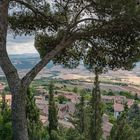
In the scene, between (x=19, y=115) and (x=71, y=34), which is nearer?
(x=19, y=115)

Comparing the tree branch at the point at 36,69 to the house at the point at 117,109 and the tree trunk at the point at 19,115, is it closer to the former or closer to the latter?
the tree trunk at the point at 19,115

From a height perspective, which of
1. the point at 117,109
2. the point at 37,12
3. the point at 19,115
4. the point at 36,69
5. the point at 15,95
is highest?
the point at 37,12

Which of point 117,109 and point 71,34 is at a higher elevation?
point 71,34

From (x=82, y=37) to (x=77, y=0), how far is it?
1062mm

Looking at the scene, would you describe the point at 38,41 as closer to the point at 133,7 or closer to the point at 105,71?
the point at 105,71

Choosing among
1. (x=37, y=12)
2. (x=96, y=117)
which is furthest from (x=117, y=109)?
(x=37, y=12)

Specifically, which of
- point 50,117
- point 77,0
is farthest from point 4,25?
point 50,117

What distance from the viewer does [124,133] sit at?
21.4m

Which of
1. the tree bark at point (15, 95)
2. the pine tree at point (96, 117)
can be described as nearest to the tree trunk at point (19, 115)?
the tree bark at point (15, 95)

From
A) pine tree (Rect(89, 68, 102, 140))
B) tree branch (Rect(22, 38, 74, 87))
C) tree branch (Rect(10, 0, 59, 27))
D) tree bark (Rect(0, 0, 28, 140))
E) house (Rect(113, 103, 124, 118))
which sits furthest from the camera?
house (Rect(113, 103, 124, 118))

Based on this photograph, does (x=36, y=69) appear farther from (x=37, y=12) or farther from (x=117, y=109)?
(x=117, y=109)

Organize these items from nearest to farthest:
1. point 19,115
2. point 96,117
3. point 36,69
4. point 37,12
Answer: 1. point 19,115
2. point 36,69
3. point 37,12
4. point 96,117

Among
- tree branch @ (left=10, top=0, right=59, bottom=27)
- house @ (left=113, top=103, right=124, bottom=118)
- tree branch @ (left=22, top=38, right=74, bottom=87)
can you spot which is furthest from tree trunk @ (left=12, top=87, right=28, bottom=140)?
house @ (left=113, top=103, right=124, bottom=118)

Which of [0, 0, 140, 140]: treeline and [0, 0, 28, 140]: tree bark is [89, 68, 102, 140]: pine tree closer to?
[0, 0, 140, 140]: treeline
